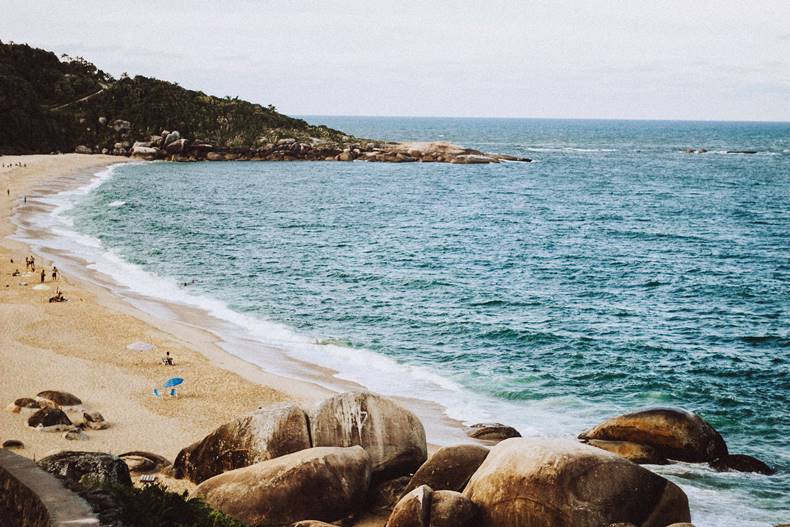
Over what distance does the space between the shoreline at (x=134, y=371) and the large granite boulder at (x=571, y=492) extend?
666cm

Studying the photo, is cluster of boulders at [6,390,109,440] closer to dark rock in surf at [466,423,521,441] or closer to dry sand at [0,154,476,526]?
dry sand at [0,154,476,526]

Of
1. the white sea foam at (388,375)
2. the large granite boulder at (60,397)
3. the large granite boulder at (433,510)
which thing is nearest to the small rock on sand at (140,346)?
the white sea foam at (388,375)

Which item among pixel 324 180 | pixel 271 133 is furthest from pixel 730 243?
pixel 271 133

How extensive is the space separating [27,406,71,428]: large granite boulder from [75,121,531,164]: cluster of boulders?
102972mm

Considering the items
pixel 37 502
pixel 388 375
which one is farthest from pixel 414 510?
pixel 388 375

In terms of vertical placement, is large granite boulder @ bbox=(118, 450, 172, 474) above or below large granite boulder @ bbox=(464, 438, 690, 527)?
below

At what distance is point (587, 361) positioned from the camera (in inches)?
1117

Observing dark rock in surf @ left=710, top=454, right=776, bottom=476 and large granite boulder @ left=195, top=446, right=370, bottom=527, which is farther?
dark rock in surf @ left=710, top=454, right=776, bottom=476

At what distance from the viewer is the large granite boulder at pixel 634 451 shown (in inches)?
753

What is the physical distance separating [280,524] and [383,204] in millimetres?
61502

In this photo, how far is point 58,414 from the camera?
64.1 ft

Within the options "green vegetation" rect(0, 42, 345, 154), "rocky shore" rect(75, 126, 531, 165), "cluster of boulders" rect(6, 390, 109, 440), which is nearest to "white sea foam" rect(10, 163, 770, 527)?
"cluster of boulders" rect(6, 390, 109, 440)

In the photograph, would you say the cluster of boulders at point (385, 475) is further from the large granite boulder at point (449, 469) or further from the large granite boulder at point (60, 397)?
the large granite boulder at point (60, 397)

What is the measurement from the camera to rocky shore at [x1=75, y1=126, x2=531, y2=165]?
11775 centimetres
